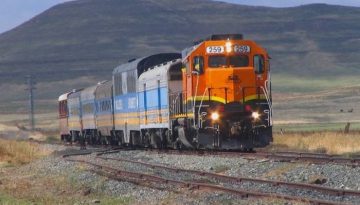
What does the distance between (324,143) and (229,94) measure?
9575mm

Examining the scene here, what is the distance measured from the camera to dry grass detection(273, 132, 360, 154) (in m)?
32.3

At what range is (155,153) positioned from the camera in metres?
32.6

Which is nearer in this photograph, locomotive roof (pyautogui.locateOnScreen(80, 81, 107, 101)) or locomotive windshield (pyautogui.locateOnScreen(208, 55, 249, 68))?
locomotive windshield (pyautogui.locateOnScreen(208, 55, 249, 68))

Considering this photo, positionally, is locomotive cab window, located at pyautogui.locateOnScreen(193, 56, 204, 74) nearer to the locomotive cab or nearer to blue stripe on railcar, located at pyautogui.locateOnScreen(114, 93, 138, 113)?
the locomotive cab

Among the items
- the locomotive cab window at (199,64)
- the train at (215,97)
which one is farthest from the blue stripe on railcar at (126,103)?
the locomotive cab window at (199,64)

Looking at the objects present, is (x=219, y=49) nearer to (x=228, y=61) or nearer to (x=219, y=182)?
(x=228, y=61)

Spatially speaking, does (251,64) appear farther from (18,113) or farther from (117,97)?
(18,113)

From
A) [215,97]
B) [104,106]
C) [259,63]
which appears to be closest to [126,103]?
[104,106]

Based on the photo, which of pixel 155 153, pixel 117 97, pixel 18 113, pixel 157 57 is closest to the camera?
pixel 155 153

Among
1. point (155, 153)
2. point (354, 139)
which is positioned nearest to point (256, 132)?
point (155, 153)

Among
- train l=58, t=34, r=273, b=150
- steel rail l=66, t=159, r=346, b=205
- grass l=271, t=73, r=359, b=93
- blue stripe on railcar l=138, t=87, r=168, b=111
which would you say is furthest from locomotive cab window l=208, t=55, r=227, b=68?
grass l=271, t=73, r=359, b=93

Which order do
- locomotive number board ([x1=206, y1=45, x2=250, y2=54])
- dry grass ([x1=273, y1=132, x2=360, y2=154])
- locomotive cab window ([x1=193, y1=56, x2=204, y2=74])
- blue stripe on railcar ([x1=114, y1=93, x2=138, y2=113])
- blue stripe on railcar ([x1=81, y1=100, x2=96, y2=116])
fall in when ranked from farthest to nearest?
blue stripe on railcar ([x1=81, y1=100, x2=96, y2=116]) → blue stripe on railcar ([x1=114, y1=93, x2=138, y2=113]) → dry grass ([x1=273, y1=132, x2=360, y2=154]) → locomotive number board ([x1=206, y1=45, x2=250, y2=54]) → locomotive cab window ([x1=193, y1=56, x2=204, y2=74])

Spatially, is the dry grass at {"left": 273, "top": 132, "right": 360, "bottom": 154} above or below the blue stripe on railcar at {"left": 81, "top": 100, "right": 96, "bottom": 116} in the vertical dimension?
below

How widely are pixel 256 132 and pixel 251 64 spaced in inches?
88.0
